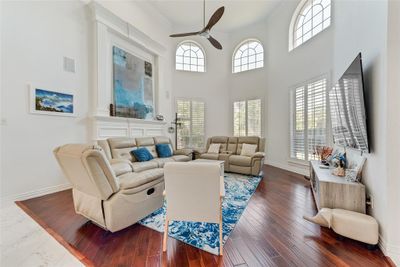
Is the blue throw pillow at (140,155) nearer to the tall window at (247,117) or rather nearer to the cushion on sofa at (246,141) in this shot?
the cushion on sofa at (246,141)

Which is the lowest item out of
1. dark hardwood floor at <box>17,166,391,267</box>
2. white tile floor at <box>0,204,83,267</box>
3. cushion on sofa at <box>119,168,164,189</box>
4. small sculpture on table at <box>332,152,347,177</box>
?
white tile floor at <box>0,204,83,267</box>

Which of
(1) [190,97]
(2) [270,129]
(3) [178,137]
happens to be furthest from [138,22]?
(2) [270,129]

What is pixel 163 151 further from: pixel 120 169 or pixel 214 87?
pixel 214 87

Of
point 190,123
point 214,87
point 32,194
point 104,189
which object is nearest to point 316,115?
point 214,87

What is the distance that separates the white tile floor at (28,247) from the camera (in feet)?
5.07

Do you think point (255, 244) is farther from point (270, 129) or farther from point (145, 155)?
point (270, 129)

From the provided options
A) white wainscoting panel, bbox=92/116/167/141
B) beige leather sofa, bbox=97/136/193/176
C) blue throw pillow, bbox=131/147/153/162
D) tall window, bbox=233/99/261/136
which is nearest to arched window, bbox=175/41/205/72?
tall window, bbox=233/99/261/136

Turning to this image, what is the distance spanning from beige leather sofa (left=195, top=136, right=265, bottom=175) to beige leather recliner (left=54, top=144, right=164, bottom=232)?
2894mm

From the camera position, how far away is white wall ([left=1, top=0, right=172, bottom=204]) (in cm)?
278

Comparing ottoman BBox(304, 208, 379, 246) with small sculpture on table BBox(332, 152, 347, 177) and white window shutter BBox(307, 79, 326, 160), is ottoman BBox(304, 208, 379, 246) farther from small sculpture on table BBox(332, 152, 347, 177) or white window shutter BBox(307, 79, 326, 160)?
white window shutter BBox(307, 79, 326, 160)

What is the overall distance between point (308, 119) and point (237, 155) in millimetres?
2077

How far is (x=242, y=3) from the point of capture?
204 inches

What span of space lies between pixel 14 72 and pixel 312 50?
6253mm

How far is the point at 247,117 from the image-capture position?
21.3ft
